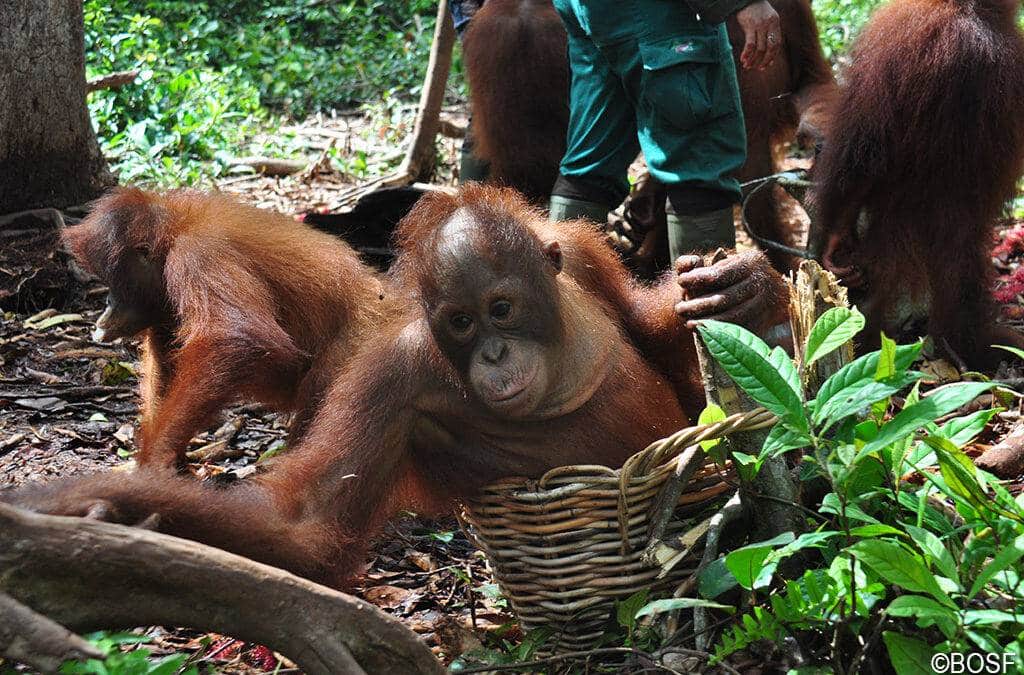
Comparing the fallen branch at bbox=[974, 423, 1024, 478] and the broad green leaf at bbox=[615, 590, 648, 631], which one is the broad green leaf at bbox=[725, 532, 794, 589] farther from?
the fallen branch at bbox=[974, 423, 1024, 478]

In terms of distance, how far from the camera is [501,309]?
8.39ft

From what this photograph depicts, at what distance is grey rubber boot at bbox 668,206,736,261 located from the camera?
12.4 feet

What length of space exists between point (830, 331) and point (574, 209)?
7.17ft

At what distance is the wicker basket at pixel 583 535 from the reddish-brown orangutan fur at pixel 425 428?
0.15 metres

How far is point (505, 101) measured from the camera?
5340 mm

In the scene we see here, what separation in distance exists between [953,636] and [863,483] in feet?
1.26

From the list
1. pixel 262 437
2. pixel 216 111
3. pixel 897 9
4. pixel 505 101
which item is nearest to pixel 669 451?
pixel 262 437

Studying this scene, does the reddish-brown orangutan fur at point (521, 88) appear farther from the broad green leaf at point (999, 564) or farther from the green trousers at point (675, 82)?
the broad green leaf at point (999, 564)

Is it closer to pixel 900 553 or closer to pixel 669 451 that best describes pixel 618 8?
pixel 669 451

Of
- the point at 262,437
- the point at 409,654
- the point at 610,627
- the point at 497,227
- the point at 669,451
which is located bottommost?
the point at 262,437

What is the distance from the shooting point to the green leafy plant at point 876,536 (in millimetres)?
1867

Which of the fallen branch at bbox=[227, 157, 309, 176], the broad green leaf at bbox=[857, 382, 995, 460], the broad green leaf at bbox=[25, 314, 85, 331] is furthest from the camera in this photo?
the fallen branch at bbox=[227, 157, 309, 176]

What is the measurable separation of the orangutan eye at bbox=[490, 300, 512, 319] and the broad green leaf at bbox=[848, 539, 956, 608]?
0.96 metres

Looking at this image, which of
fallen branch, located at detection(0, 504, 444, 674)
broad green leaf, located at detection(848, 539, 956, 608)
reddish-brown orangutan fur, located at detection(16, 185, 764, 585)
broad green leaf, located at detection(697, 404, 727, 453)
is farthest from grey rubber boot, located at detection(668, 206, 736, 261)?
fallen branch, located at detection(0, 504, 444, 674)
